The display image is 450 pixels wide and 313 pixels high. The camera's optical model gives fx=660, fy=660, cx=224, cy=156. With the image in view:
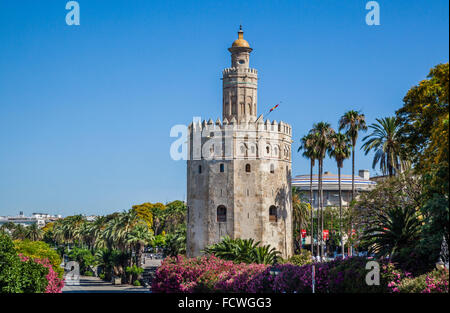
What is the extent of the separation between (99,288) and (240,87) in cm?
2655

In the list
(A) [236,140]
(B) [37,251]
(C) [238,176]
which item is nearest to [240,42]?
(A) [236,140]

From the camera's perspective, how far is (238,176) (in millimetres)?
57719

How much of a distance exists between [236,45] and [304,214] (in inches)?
849

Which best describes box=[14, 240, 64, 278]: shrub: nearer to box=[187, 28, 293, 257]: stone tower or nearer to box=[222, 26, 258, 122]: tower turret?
box=[187, 28, 293, 257]: stone tower

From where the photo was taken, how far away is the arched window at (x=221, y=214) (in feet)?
189

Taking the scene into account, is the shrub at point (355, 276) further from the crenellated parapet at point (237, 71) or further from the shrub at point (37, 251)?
the crenellated parapet at point (237, 71)

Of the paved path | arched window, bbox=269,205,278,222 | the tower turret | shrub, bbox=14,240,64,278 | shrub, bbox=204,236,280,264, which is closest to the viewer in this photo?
shrub, bbox=204,236,280,264

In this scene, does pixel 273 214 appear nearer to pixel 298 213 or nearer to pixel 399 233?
pixel 298 213

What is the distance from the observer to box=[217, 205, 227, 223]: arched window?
5766cm

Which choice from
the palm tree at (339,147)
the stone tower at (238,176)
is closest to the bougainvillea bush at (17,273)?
the stone tower at (238,176)

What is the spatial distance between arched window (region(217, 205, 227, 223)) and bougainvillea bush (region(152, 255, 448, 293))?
8.39 meters

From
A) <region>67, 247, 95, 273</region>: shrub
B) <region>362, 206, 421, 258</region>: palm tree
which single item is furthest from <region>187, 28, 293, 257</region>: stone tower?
<region>67, 247, 95, 273</region>: shrub

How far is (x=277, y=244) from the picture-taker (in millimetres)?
58344

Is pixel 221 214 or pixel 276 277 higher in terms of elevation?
pixel 221 214
